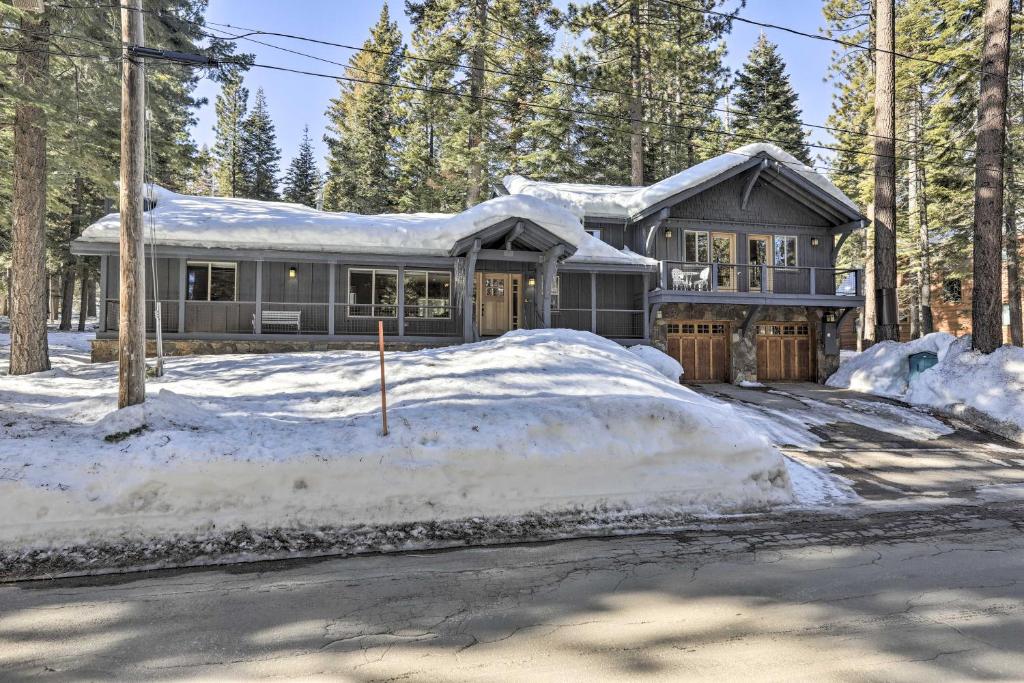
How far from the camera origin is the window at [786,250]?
65.2 feet

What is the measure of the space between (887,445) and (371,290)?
45.3 ft

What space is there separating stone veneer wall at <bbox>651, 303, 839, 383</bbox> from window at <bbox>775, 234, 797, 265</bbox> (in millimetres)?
2001

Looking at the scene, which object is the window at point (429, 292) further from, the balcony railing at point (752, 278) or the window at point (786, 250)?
the window at point (786, 250)

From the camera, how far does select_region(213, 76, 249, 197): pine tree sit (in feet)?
136

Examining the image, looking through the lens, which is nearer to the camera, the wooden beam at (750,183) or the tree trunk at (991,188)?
the tree trunk at (991,188)

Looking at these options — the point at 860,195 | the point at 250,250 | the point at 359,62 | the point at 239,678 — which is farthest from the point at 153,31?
the point at 860,195

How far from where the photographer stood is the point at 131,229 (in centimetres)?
695

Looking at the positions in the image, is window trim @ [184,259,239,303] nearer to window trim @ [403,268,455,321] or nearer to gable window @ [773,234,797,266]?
window trim @ [403,268,455,321]

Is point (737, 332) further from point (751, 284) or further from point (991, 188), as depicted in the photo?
point (991, 188)

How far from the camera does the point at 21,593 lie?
419 centimetres

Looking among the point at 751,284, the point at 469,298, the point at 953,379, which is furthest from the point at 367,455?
the point at 751,284

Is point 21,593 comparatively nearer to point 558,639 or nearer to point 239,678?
point 239,678

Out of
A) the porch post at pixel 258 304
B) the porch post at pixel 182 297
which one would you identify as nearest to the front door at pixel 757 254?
the porch post at pixel 258 304

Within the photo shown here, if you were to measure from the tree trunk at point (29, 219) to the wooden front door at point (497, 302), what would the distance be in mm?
10634
